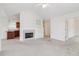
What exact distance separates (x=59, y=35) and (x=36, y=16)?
264cm

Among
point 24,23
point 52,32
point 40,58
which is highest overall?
point 24,23

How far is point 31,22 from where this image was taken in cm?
846

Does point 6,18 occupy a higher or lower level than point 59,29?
higher

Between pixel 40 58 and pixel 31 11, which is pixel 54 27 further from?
pixel 40 58

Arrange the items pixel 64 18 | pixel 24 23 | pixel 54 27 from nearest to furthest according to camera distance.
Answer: pixel 64 18, pixel 24 23, pixel 54 27

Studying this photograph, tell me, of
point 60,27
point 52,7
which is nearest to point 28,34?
point 60,27

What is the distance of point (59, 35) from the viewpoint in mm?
7965

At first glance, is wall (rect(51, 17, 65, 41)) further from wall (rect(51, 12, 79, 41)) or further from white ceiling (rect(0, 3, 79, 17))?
white ceiling (rect(0, 3, 79, 17))

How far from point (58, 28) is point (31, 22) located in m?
2.32

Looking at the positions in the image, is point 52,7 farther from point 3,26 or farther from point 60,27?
point 3,26

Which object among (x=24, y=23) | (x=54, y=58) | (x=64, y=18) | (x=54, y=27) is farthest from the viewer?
(x=54, y=27)

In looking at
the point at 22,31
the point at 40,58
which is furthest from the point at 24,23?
the point at 40,58

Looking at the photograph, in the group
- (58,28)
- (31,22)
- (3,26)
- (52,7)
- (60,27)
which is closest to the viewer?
(52,7)

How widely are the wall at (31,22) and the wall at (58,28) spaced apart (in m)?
1.16
